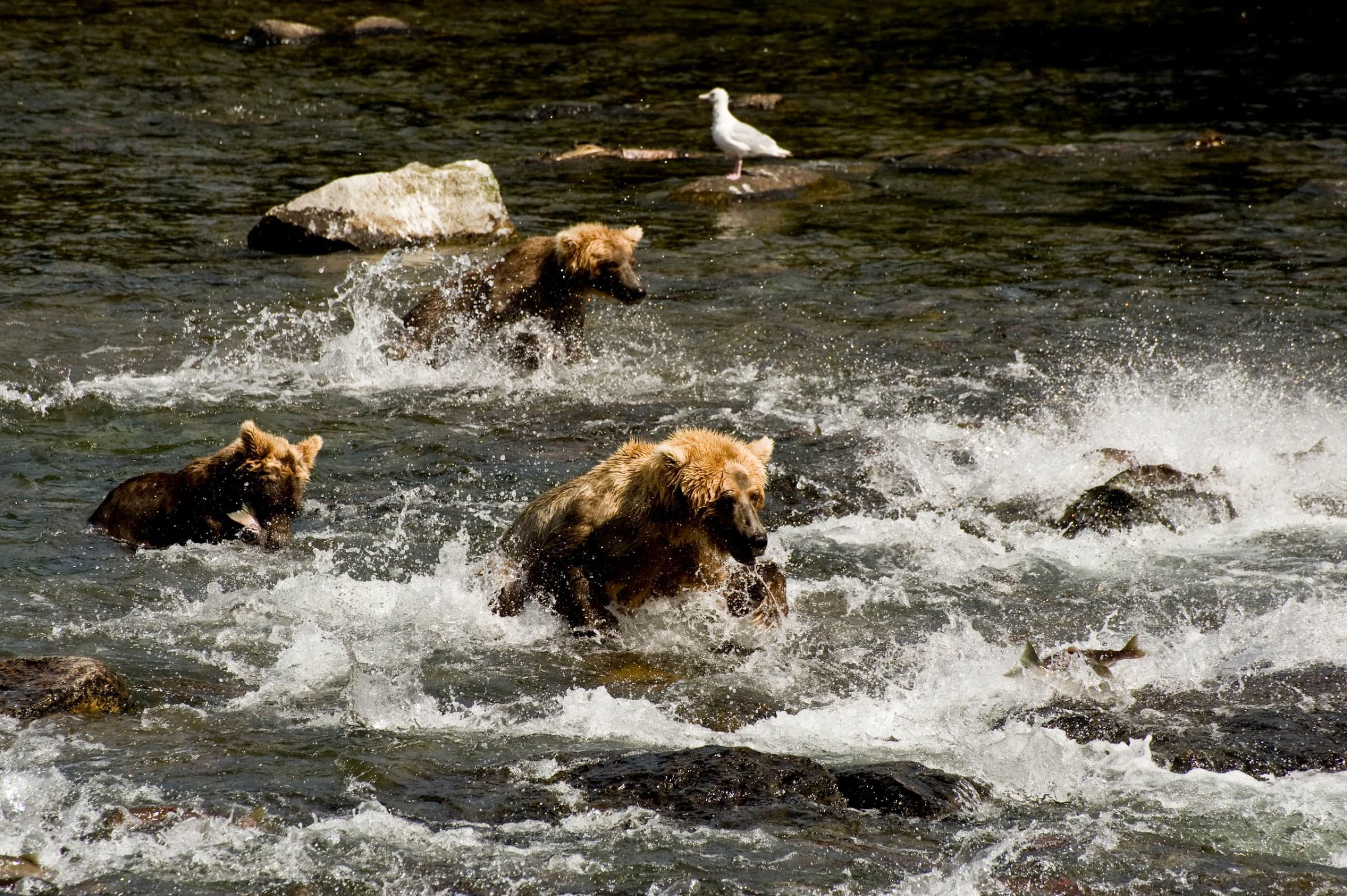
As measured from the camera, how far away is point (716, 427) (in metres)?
10.0

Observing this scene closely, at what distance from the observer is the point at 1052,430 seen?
970cm

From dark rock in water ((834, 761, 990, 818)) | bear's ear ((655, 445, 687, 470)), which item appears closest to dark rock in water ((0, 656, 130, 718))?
bear's ear ((655, 445, 687, 470))

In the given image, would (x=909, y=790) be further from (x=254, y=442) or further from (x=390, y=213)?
(x=390, y=213)

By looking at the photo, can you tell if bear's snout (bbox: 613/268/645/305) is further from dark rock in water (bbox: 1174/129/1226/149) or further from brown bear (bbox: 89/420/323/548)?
dark rock in water (bbox: 1174/129/1226/149)

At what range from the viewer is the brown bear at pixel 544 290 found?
1177 centimetres

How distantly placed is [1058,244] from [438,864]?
37.1 feet

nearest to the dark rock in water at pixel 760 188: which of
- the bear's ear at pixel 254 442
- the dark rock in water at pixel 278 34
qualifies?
the bear's ear at pixel 254 442

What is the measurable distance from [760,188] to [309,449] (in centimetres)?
965

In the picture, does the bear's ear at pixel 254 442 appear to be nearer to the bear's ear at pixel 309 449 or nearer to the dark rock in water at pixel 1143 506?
the bear's ear at pixel 309 449

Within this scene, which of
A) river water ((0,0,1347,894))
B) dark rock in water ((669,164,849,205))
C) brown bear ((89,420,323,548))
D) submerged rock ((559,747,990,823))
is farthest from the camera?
dark rock in water ((669,164,849,205))

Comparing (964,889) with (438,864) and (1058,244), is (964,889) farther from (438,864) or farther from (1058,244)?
(1058,244)

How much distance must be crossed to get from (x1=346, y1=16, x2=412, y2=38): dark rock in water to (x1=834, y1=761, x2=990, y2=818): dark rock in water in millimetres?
24956

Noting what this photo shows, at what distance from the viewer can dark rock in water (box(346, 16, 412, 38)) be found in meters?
28.0

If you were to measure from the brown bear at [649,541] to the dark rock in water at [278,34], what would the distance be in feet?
72.4
